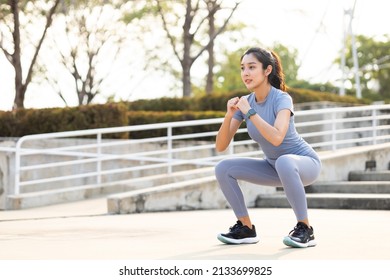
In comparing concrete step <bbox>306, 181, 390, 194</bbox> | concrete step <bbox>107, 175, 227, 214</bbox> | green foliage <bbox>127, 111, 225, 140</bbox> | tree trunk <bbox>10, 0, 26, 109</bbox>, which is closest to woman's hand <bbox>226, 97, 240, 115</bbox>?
concrete step <bbox>107, 175, 227, 214</bbox>

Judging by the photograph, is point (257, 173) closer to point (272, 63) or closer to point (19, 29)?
point (272, 63)

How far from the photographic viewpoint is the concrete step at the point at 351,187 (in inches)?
500

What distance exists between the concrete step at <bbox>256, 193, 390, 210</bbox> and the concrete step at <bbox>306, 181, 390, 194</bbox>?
0.42 m

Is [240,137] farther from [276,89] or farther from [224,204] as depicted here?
[276,89]

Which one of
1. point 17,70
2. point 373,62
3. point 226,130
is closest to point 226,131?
point 226,130

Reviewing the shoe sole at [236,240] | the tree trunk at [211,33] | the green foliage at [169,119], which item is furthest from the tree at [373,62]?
the shoe sole at [236,240]

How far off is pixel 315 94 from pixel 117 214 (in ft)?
37.2

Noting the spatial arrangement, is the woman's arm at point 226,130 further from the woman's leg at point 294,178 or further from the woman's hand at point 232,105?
the woman's leg at point 294,178

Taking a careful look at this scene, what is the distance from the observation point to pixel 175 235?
27.3 feet

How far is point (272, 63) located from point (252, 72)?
0.19m

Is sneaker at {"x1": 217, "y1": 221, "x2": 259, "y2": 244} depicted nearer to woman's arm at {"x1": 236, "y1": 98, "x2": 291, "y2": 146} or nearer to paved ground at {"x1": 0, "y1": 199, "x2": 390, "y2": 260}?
paved ground at {"x1": 0, "y1": 199, "x2": 390, "y2": 260}

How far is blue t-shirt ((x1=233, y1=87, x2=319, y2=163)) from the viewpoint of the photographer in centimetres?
696

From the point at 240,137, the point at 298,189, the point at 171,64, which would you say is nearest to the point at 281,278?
the point at 298,189

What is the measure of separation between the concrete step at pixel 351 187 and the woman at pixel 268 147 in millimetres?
5661
